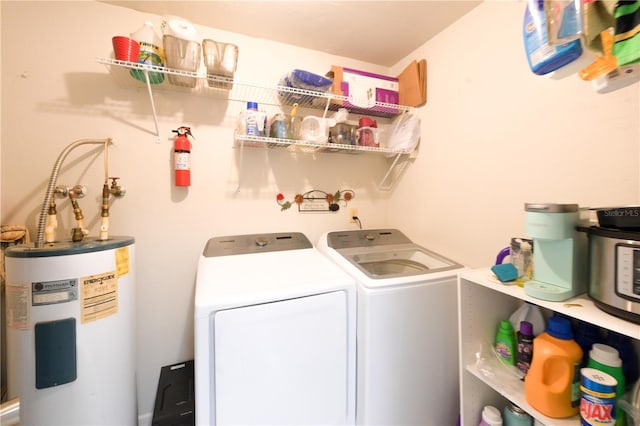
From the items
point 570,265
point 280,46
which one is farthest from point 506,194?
point 280,46

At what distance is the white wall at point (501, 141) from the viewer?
3.15ft

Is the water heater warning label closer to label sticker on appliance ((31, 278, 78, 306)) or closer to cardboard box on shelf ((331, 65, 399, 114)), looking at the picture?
label sticker on appliance ((31, 278, 78, 306))

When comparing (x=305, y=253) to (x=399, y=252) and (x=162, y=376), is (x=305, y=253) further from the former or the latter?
(x=162, y=376)

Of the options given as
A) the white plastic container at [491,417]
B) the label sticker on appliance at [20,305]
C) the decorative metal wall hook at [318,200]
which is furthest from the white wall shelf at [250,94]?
the white plastic container at [491,417]

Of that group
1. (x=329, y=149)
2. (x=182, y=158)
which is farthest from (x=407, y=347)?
(x=182, y=158)

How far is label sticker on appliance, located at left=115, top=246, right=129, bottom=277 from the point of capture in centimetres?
115

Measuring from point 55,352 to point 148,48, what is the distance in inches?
55.9

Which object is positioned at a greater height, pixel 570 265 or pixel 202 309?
pixel 570 265

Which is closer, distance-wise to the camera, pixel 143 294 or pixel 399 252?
pixel 143 294

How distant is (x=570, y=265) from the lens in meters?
0.80

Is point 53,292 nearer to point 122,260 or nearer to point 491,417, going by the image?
point 122,260

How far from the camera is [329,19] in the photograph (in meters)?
1.56

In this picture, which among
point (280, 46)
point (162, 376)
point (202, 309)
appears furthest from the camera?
point (280, 46)

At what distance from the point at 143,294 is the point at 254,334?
99 centimetres
